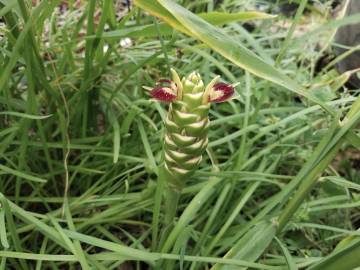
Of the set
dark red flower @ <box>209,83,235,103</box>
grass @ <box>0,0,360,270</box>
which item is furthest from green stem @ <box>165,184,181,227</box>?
dark red flower @ <box>209,83,235,103</box>

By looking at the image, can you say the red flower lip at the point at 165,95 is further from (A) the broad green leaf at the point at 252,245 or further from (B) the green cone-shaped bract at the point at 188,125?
(A) the broad green leaf at the point at 252,245

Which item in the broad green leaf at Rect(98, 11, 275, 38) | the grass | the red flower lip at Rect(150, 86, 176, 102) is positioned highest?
the red flower lip at Rect(150, 86, 176, 102)

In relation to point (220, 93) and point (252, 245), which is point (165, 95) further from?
point (252, 245)

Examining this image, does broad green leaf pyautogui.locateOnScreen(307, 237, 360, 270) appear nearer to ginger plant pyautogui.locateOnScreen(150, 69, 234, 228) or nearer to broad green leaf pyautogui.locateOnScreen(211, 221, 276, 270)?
broad green leaf pyautogui.locateOnScreen(211, 221, 276, 270)

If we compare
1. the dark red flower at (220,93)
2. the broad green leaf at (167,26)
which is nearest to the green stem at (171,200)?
the dark red flower at (220,93)

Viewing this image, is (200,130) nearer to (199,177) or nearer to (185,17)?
(185,17)

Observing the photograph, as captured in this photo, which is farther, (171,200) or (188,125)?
(171,200)

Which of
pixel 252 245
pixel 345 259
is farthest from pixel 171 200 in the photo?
pixel 345 259

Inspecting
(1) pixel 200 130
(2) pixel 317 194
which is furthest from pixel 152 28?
(2) pixel 317 194
